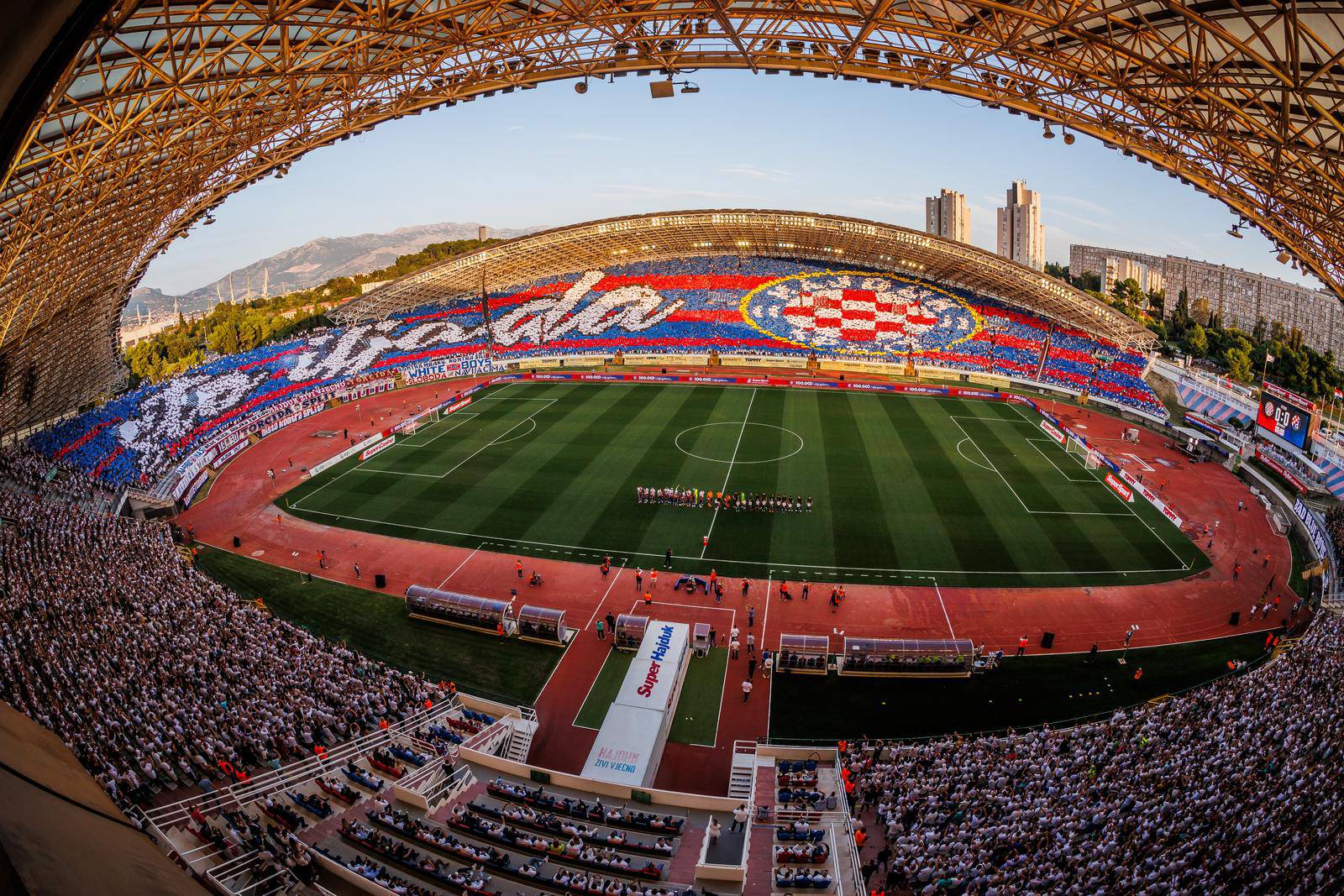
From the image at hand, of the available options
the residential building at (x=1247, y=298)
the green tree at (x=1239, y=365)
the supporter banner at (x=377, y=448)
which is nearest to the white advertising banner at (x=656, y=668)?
the supporter banner at (x=377, y=448)

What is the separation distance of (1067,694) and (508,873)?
17165mm

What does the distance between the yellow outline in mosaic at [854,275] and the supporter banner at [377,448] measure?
118 ft

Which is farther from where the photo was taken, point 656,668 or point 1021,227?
point 1021,227

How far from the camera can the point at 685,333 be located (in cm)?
6956

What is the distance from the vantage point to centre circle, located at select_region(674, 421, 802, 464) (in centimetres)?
4209

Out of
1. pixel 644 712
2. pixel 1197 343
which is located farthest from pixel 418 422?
pixel 1197 343

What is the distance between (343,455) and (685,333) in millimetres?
34982

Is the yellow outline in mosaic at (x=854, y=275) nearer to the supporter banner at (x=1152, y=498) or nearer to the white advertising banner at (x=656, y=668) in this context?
the supporter banner at (x=1152, y=498)

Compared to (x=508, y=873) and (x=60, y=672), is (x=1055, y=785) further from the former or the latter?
(x=60, y=672)

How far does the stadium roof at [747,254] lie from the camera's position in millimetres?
64188

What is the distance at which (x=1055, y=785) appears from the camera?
1662cm

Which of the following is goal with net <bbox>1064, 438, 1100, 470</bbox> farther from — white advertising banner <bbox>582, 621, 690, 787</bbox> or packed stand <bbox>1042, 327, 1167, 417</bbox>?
white advertising banner <bbox>582, 621, 690, 787</bbox>

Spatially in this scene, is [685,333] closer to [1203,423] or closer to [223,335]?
[1203,423]

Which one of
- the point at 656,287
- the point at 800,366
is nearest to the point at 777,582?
the point at 800,366
